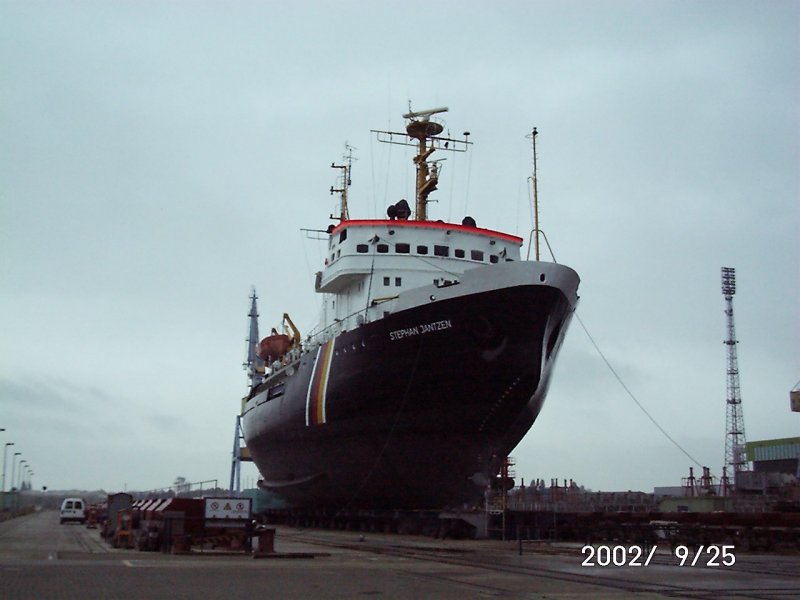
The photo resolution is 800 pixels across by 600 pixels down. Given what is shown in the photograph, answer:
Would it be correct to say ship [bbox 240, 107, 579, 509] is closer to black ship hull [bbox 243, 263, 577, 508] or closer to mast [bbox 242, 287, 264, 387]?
black ship hull [bbox 243, 263, 577, 508]

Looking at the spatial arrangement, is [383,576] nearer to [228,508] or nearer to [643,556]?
[228,508]

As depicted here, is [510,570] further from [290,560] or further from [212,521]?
[212,521]

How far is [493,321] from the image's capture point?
992 inches

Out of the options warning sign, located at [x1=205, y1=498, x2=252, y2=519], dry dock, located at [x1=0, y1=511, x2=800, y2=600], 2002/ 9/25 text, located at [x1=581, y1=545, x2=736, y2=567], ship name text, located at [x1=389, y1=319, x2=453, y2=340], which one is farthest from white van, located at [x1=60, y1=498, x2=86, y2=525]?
2002/ 9/25 text, located at [x1=581, y1=545, x2=736, y2=567]

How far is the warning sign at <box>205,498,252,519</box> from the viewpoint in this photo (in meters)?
19.7

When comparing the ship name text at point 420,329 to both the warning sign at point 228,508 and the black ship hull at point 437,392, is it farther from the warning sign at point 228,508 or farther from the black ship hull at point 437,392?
the warning sign at point 228,508

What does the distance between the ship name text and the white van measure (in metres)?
27.1

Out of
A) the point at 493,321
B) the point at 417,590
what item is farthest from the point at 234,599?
the point at 493,321

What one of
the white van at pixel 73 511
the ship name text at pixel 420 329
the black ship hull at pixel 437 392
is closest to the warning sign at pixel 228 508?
the black ship hull at pixel 437 392

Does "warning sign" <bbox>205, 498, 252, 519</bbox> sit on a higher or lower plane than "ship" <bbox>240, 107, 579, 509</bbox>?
lower

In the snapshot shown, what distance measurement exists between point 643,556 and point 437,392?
7.93m

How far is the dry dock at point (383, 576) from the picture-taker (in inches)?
452

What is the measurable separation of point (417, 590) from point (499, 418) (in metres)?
14.8

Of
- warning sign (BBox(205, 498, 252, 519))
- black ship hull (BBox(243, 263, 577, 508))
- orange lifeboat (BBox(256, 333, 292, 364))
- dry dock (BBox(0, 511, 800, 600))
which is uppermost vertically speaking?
orange lifeboat (BBox(256, 333, 292, 364))
